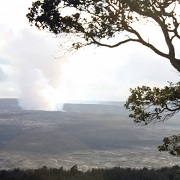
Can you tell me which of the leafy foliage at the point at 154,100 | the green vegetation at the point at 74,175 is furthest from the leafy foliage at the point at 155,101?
the green vegetation at the point at 74,175

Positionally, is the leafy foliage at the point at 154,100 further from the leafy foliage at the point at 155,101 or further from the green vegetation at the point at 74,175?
the green vegetation at the point at 74,175

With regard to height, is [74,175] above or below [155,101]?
below

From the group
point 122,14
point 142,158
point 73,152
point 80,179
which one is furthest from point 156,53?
point 73,152

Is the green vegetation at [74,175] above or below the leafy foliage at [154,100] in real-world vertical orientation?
below

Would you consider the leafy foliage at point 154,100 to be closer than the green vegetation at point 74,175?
Yes

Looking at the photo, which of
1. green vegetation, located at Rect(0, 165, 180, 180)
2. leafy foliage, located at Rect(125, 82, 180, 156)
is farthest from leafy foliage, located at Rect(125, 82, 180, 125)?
green vegetation, located at Rect(0, 165, 180, 180)

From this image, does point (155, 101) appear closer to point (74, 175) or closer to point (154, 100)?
point (154, 100)

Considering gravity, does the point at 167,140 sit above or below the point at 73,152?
above

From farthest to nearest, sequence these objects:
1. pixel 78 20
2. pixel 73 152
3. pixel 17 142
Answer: pixel 17 142, pixel 73 152, pixel 78 20

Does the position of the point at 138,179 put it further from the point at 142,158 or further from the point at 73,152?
the point at 73,152

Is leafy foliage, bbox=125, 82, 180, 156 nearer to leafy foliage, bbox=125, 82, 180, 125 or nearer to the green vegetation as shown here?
leafy foliage, bbox=125, 82, 180, 125

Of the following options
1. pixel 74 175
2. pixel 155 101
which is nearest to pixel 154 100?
pixel 155 101
